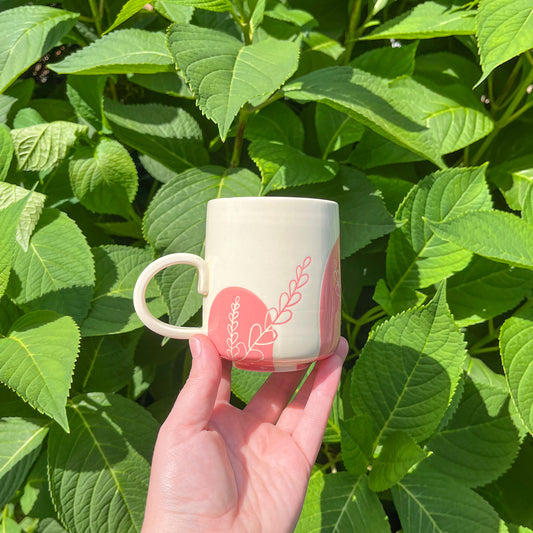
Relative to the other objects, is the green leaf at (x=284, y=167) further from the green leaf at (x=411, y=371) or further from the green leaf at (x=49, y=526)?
the green leaf at (x=49, y=526)

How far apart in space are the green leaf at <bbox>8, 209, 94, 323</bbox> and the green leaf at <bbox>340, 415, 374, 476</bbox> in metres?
0.48

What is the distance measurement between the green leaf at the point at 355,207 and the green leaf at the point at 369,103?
0.14 meters

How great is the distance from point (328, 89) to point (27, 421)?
0.77m

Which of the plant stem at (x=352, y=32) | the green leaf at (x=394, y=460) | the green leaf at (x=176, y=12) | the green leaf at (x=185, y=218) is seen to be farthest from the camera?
the plant stem at (x=352, y=32)

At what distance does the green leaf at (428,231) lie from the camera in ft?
3.08

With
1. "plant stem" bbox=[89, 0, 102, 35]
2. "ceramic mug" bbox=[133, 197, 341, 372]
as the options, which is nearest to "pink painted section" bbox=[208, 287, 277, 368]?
"ceramic mug" bbox=[133, 197, 341, 372]

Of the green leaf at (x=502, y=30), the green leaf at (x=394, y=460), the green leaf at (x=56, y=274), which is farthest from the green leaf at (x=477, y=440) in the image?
the green leaf at (x=56, y=274)

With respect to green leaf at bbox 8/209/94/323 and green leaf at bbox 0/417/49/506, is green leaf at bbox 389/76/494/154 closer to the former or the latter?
green leaf at bbox 8/209/94/323

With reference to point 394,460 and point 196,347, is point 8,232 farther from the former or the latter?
point 394,460

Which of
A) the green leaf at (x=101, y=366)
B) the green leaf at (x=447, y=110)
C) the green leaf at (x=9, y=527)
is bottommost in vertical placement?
the green leaf at (x=9, y=527)

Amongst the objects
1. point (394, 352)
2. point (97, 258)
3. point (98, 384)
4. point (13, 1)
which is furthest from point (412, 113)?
point (13, 1)

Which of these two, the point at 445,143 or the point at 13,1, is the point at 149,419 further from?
the point at 13,1

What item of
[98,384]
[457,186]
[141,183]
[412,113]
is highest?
[412,113]

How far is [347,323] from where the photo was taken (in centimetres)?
116
